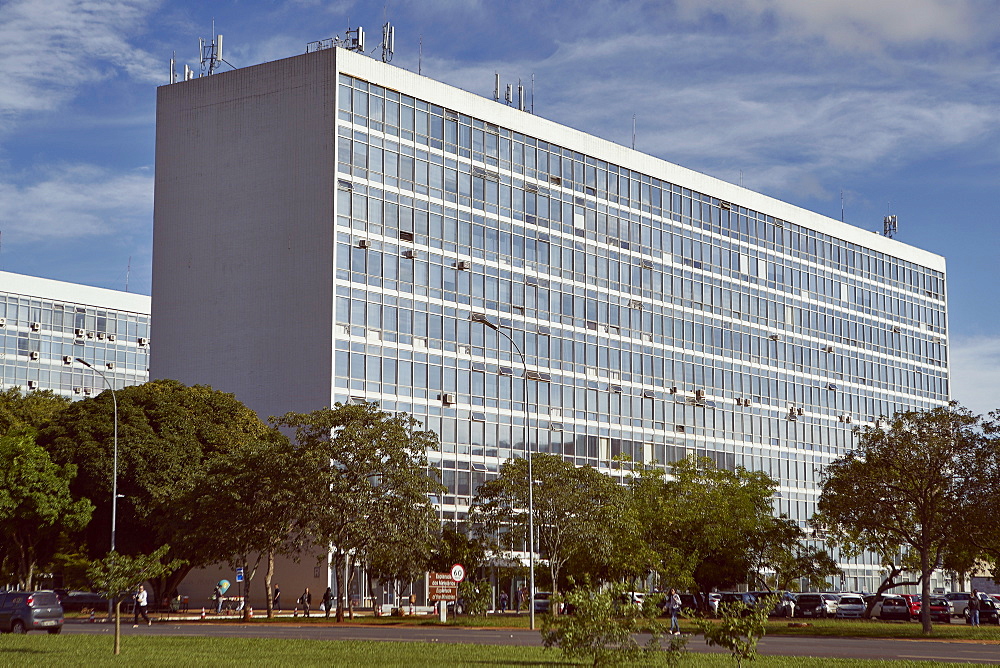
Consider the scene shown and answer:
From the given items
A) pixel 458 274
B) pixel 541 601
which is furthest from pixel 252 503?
pixel 458 274

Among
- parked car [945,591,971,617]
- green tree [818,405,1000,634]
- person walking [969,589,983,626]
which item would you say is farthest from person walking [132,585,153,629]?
parked car [945,591,971,617]

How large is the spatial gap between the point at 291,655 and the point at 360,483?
2543cm

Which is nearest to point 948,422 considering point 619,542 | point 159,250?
point 619,542

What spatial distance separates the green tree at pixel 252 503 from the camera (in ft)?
176

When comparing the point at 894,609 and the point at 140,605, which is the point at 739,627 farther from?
the point at 894,609

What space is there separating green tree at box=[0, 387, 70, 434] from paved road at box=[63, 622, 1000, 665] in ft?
65.5

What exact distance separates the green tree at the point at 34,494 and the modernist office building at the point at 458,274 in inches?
501

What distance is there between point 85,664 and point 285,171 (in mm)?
47525

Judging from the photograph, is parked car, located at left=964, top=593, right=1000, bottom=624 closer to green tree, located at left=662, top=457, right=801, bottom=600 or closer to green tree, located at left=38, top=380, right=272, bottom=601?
green tree, located at left=662, top=457, right=801, bottom=600

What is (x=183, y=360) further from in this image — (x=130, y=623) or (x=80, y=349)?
(x=80, y=349)

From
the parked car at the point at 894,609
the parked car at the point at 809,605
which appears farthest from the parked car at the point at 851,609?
the parked car at the point at 894,609

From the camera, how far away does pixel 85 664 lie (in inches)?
1043

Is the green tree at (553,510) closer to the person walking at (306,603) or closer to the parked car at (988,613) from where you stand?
the person walking at (306,603)

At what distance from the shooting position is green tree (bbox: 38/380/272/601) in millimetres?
60094
